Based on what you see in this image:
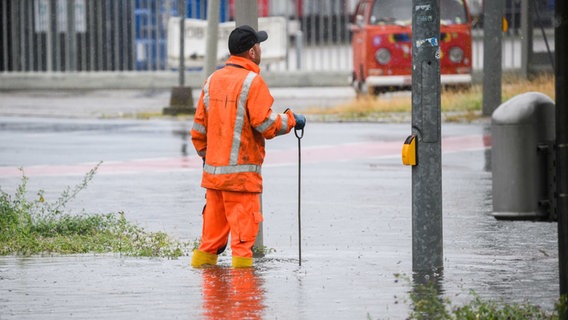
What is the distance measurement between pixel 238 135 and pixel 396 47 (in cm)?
1619

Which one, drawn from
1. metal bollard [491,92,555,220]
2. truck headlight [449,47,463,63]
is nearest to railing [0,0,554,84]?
truck headlight [449,47,463,63]

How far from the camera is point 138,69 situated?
31.1 metres

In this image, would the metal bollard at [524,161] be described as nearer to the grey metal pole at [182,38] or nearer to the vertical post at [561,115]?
the vertical post at [561,115]

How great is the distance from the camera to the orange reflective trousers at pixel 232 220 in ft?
31.1

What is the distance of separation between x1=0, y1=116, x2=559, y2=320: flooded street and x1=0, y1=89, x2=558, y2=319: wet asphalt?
0.02 meters

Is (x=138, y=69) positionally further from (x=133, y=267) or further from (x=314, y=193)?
(x=133, y=267)

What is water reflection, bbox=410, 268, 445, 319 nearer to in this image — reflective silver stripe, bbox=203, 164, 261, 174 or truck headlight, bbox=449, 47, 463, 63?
reflective silver stripe, bbox=203, 164, 261, 174

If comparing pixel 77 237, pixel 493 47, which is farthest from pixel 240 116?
pixel 493 47

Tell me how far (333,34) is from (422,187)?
888 inches

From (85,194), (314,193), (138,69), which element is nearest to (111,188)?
(85,194)

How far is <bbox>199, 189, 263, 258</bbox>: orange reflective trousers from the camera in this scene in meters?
9.48

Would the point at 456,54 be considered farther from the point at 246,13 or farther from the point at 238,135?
the point at 238,135

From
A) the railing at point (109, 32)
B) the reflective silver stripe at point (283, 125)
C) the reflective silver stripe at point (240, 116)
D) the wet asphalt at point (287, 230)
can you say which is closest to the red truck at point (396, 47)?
the wet asphalt at point (287, 230)

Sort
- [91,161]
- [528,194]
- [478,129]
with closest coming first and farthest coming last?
[528,194], [91,161], [478,129]
